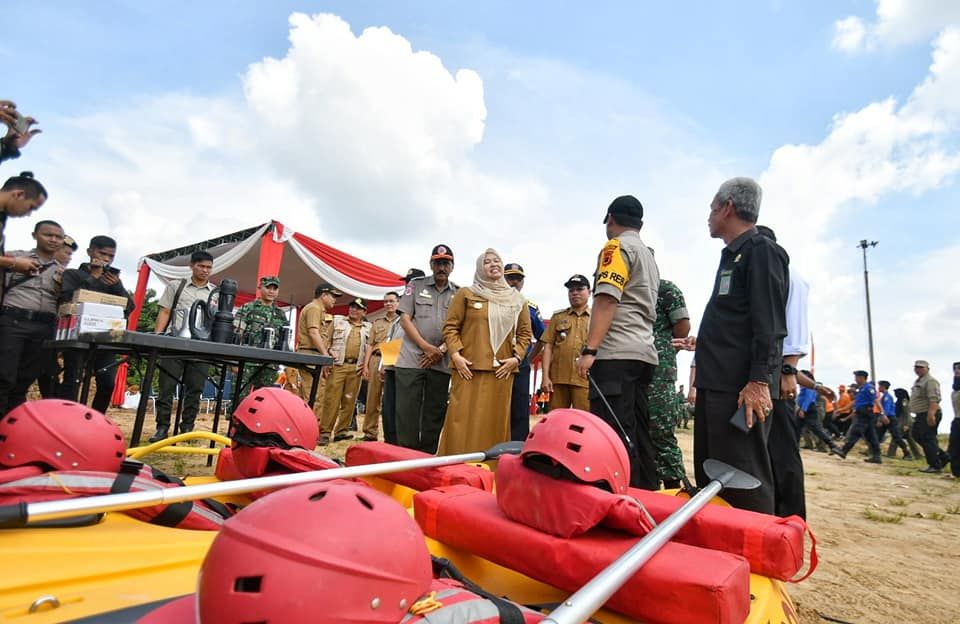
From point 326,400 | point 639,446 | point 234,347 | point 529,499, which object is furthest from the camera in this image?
point 326,400

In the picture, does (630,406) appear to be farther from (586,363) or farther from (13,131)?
(13,131)

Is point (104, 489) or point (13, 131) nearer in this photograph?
point (104, 489)

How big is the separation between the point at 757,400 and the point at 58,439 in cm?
291

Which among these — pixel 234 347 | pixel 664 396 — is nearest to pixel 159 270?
pixel 234 347

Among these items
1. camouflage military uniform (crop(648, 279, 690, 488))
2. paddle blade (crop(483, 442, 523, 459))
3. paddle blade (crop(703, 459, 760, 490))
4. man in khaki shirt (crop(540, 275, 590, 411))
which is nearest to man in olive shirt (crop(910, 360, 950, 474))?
man in khaki shirt (crop(540, 275, 590, 411))

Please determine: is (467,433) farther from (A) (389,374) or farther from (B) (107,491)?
(B) (107,491)

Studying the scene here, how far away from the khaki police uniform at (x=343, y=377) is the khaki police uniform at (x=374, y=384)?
0.58 ft

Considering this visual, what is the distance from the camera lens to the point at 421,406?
4613mm

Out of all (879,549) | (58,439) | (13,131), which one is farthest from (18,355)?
(879,549)

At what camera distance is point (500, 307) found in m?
4.30

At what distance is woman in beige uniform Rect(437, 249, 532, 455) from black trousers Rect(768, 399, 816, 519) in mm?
1809

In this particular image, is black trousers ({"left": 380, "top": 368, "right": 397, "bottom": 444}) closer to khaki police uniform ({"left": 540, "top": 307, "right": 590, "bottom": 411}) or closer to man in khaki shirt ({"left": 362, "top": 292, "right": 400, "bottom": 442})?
khaki police uniform ({"left": 540, "top": 307, "right": 590, "bottom": 411})

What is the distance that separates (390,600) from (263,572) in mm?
227

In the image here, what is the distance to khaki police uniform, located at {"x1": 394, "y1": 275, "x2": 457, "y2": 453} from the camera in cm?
453
